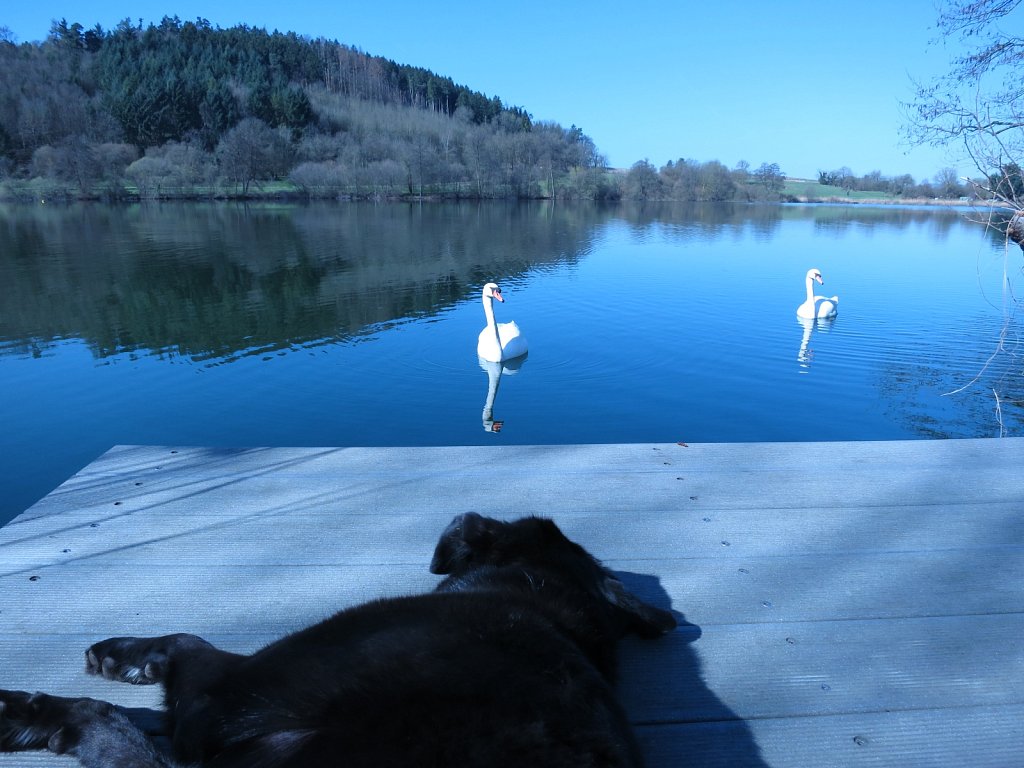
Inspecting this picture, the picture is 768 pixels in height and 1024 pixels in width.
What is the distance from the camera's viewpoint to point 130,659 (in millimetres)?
2082

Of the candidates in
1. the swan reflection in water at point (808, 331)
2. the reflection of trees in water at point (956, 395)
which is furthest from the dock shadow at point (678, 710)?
the swan reflection in water at point (808, 331)

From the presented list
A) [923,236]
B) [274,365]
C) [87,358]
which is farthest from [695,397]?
[923,236]

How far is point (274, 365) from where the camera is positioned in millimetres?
13625

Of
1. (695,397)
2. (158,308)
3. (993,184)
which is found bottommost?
(695,397)

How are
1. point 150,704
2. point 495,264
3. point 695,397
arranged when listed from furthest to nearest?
point 495,264 → point 695,397 → point 150,704

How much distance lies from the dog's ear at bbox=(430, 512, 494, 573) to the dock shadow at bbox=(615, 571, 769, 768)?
63 cm

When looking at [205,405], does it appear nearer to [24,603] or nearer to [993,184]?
[24,603]

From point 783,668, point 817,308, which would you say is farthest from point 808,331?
point 783,668

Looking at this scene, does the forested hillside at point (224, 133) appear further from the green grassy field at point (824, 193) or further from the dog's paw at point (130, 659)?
the dog's paw at point (130, 659)

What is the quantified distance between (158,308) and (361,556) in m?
18.3

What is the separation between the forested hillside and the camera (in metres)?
→ 78.1

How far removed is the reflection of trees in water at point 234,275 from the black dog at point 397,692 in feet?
45.6

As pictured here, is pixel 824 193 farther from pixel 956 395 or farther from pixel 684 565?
pixel 684 565

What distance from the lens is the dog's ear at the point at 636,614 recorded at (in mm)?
2252
